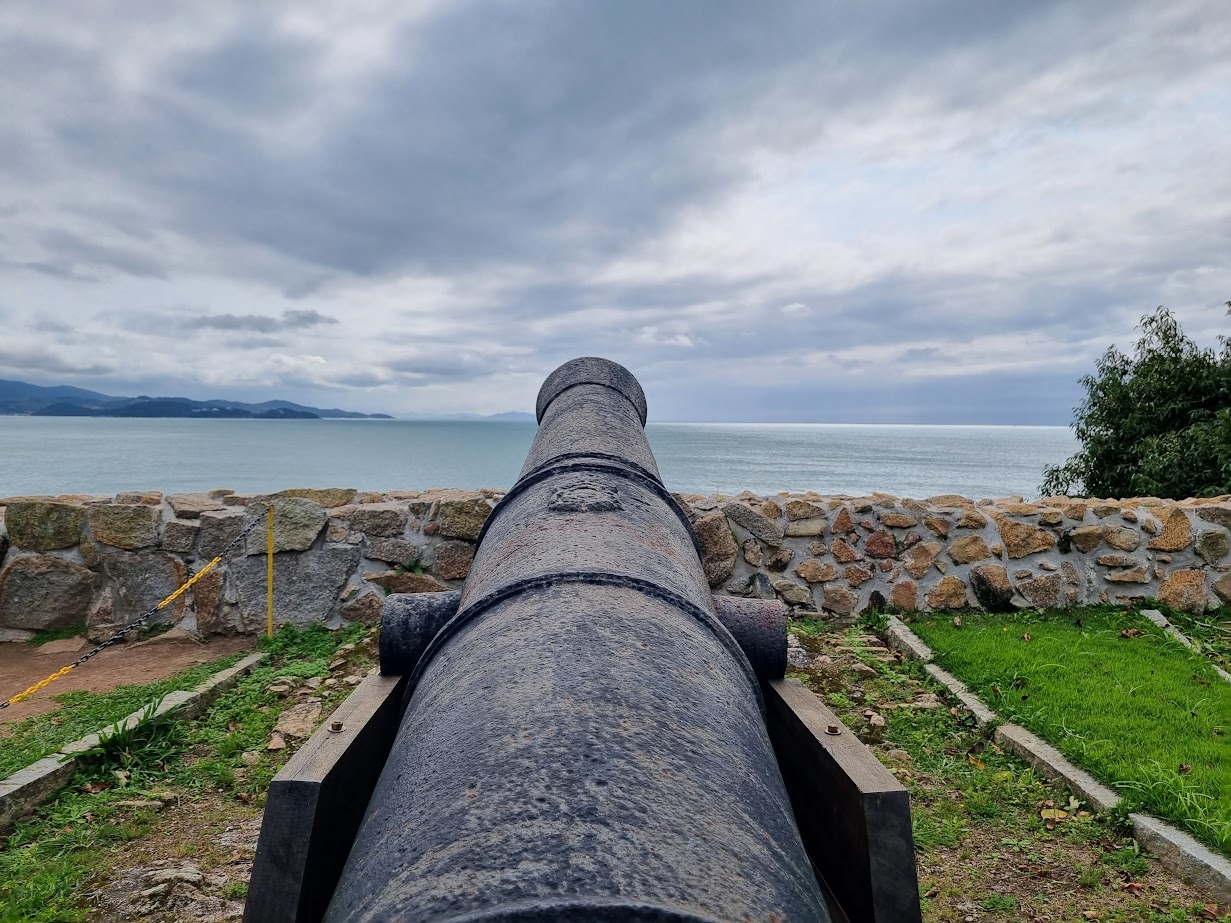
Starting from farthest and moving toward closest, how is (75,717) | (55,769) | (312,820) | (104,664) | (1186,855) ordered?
(104,664) → (75,717) → (55,769) → (1186,855) → (312,820)

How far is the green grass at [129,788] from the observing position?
3.18 m

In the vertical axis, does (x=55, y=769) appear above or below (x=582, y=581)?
below

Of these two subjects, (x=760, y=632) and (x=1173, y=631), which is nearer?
(x=760, y=632)

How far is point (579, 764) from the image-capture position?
1201mm

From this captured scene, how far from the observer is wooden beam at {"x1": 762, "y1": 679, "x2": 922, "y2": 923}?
6.31 feet

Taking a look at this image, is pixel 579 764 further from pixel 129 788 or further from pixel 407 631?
pixel 129 788

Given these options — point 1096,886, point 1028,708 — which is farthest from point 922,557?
point 1096,886

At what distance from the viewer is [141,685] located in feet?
17.8

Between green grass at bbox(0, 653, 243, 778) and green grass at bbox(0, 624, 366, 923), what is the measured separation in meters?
0.02

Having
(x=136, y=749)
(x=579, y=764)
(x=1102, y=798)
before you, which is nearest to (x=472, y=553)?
(x=136, y=749)

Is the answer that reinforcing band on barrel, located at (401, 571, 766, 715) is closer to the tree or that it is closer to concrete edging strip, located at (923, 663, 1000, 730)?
concrete edging strip, located at (923, 663, 1000, 730)

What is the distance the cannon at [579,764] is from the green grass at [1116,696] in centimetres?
263

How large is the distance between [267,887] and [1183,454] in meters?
11.9

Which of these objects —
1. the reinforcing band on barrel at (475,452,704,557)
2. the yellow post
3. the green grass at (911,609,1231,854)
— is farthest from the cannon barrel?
the yellow post
